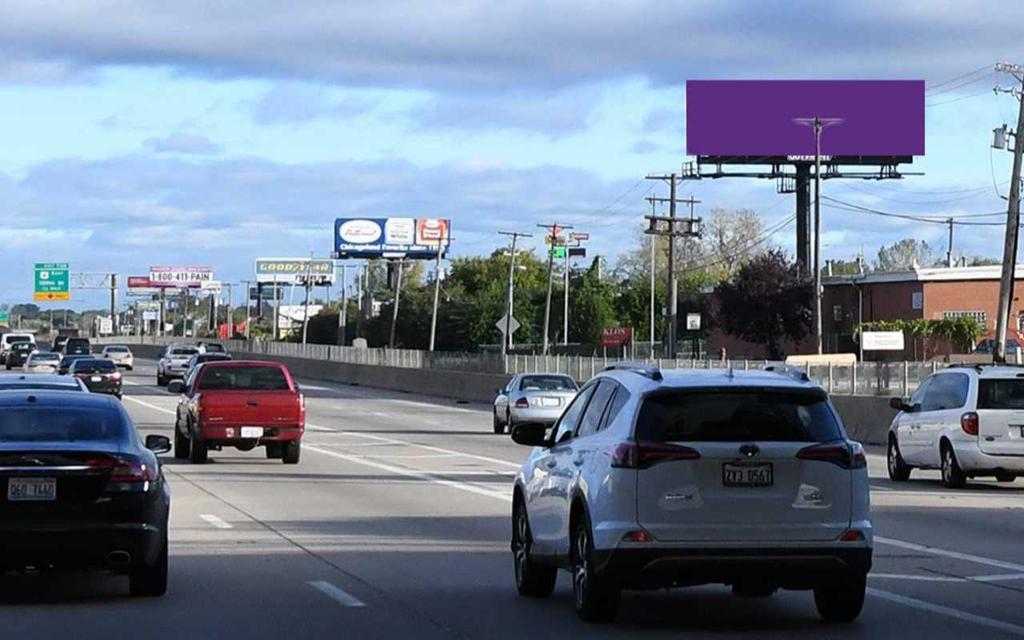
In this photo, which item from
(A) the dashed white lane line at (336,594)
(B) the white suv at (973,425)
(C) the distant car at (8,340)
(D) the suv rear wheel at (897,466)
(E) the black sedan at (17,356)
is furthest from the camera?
(C) the distant car at (8,340)

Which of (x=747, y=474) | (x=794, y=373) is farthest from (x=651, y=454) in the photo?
(x=794, y=373)

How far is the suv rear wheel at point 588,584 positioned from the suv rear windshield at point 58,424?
367cm

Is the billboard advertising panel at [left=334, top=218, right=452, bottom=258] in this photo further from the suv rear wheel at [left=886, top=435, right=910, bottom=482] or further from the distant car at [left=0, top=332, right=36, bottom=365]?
the suv rear wheel at [left=886, top=435, right=910, bottom=482]

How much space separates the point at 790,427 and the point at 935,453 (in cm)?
1417

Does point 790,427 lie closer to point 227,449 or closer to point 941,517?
point 941,517

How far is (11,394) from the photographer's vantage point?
→ 13.6 metres

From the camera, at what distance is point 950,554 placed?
16062 millimetres

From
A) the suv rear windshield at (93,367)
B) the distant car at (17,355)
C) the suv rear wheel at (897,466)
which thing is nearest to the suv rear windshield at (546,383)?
the suv rear wheel at (897,466)

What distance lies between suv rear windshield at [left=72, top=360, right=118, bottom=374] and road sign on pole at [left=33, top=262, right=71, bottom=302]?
118434mm

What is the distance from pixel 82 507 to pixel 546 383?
93.6 ft

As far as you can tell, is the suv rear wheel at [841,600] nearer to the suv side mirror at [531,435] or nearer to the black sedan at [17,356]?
the suv side mirror at [531,435]

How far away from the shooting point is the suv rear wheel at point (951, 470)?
947 inches

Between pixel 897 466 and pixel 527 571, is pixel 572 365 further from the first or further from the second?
pixel 527 571

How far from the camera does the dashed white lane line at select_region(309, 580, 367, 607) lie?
41.5 feet
